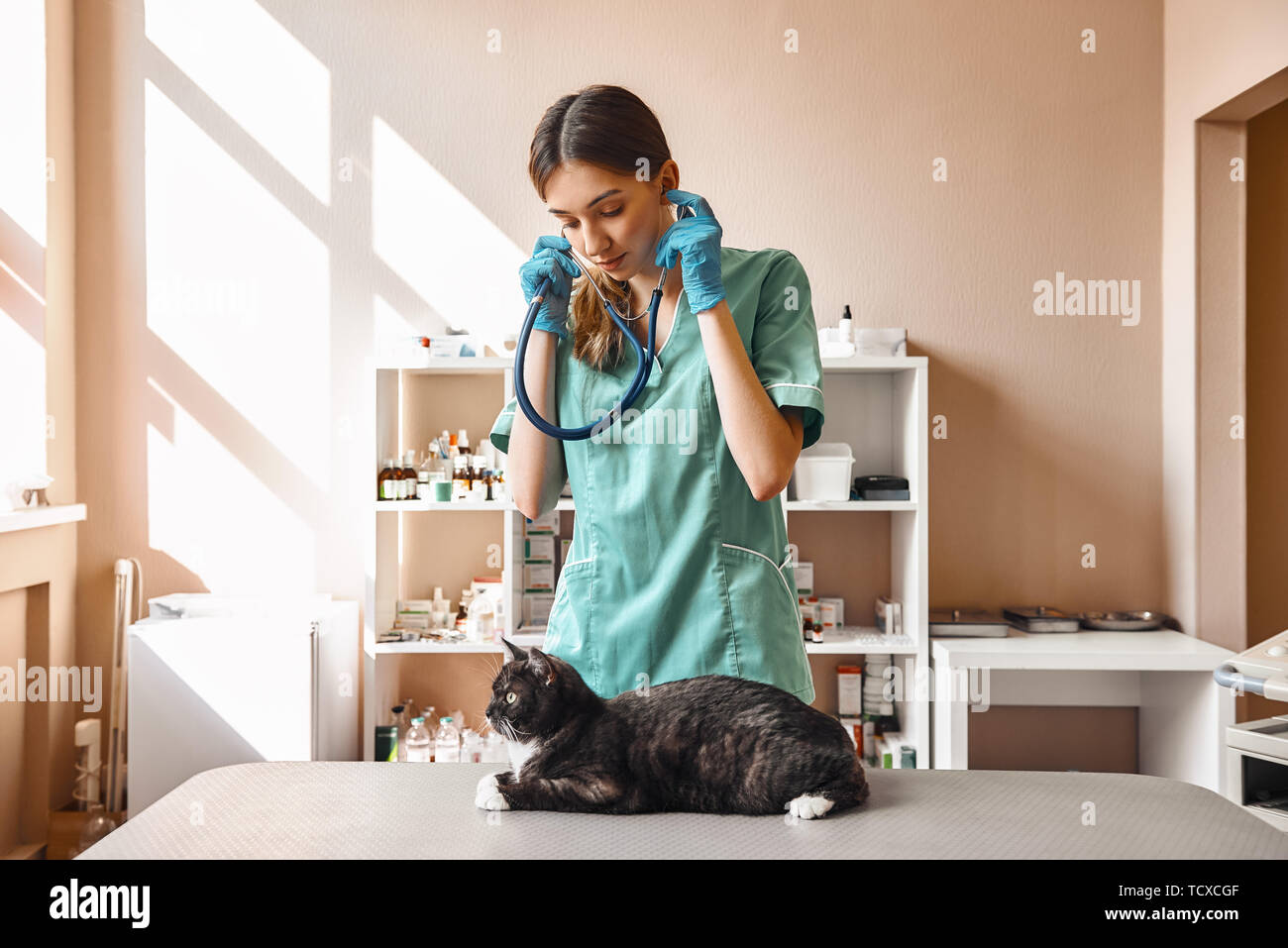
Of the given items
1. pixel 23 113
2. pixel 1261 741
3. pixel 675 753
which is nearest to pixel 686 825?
pixel 675 753

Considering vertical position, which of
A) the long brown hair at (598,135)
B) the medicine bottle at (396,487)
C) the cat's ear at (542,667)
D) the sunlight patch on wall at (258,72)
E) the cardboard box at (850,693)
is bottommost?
the cardboard box at (850,693)

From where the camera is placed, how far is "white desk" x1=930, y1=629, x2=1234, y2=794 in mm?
2449

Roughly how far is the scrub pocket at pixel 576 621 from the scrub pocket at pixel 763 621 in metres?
0.19

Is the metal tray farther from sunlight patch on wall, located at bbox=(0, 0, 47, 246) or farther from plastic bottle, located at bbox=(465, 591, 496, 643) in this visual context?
sunlight patch on wall, located at bbox=(0, 0, 47, 246)

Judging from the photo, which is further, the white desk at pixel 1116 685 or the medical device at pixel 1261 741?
the white desk at pixel 1116 685

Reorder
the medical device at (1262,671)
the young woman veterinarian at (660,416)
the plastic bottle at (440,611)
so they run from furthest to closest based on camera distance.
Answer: the plastic bottle at (440,611), the medical device at (1262,671), the young woman veterinarian at (660,416)

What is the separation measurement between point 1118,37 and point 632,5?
5.15ft

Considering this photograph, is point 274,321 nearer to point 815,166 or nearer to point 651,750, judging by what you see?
point 815,166

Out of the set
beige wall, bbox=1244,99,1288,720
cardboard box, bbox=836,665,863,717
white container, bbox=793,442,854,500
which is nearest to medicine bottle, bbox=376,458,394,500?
white container, bbox=793,442,854,500

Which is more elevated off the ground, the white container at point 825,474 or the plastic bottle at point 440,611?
→ the white container at point 825,474

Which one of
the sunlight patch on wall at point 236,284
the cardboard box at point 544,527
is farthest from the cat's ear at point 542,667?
the sunlight patch on wall at point 236,284

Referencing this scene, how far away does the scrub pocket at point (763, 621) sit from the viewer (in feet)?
3.61

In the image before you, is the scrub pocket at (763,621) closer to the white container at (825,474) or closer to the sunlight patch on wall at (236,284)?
the white container at (825,474)
